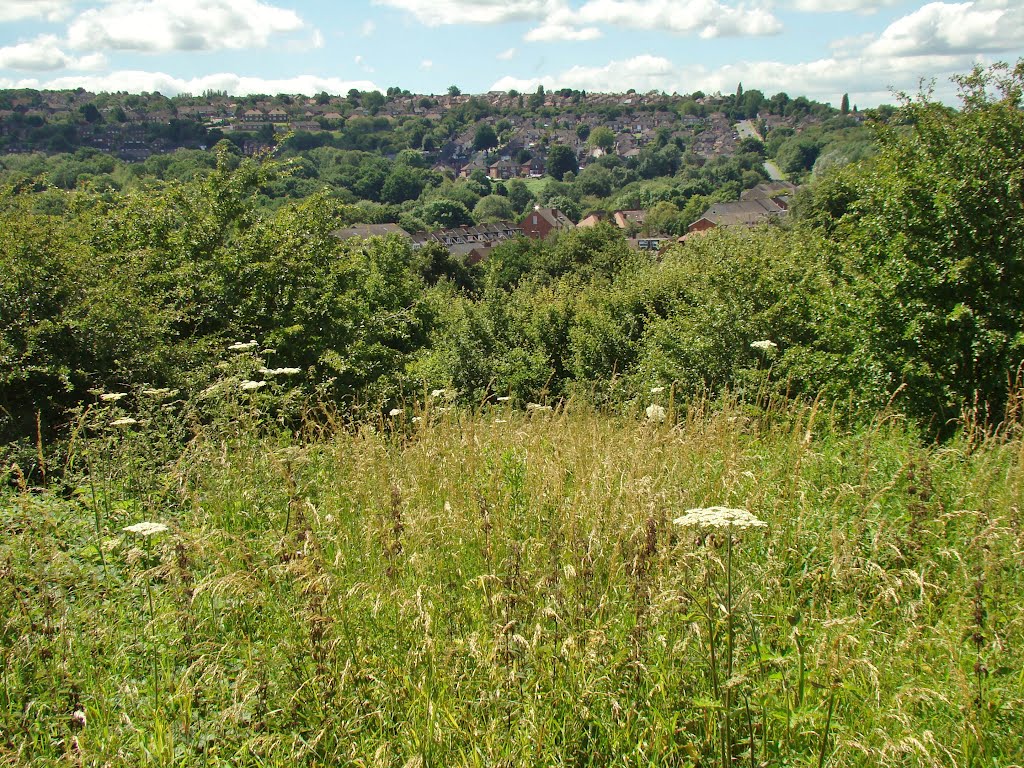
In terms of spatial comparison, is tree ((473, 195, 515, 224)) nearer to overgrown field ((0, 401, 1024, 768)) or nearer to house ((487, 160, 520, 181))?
house ((487, 160, 520, 181))

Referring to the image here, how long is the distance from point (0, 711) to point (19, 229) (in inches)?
319

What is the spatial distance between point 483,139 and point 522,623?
207487 millimetres

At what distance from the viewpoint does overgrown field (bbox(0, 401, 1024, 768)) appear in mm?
2320

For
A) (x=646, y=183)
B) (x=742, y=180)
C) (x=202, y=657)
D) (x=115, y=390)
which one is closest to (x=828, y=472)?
(x=202, y=657)

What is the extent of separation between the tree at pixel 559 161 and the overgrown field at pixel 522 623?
178399 millimetres

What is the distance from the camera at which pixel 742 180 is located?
14062 cm

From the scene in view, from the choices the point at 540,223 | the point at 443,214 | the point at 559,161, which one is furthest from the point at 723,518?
the point at 559,161

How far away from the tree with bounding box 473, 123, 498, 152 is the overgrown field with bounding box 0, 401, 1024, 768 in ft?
668

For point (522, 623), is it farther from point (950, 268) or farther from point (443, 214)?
point (443, 214)

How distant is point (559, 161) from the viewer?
176000 millimetres

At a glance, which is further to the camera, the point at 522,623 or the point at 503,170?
the point at 503,170

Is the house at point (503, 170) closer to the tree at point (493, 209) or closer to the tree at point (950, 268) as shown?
the tree at point (493, 209)

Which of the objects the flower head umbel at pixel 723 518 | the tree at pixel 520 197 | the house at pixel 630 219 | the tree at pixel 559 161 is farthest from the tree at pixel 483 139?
the flower head umbel at pixel 723 518

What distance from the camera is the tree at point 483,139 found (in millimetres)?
195625
